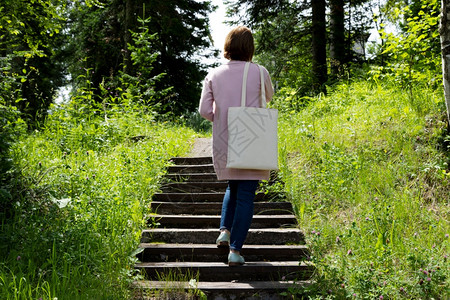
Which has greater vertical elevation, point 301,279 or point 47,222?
point 47,222

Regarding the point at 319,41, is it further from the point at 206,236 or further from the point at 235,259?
the point at 235,259

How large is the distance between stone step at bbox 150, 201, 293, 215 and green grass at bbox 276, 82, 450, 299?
212 millimetres

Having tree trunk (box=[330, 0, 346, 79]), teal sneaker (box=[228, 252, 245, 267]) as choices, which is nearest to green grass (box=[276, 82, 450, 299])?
teal sneaker (box=[228, 252, 245, 267])

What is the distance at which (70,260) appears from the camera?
358 centimetres

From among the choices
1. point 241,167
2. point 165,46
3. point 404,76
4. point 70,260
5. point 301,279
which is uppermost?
point 165,46

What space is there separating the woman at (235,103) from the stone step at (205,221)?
135cm

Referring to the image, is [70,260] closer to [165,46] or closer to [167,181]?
[167,181]

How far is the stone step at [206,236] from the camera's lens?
4809mm

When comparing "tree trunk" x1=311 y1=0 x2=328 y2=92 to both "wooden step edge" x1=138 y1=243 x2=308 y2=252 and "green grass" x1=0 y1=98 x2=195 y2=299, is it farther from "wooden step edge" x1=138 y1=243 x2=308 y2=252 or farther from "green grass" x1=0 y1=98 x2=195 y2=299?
"wooden step edge" x1=138 y1=243 x2=308 y2=252

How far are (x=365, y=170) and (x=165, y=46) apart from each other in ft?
36.2

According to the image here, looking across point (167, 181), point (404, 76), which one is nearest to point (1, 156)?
point (167, 181)

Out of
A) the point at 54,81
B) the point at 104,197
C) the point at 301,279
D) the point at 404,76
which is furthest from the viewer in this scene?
the point at 54,81

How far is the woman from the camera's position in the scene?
3744 millimetres

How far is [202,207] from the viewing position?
18.4ft
